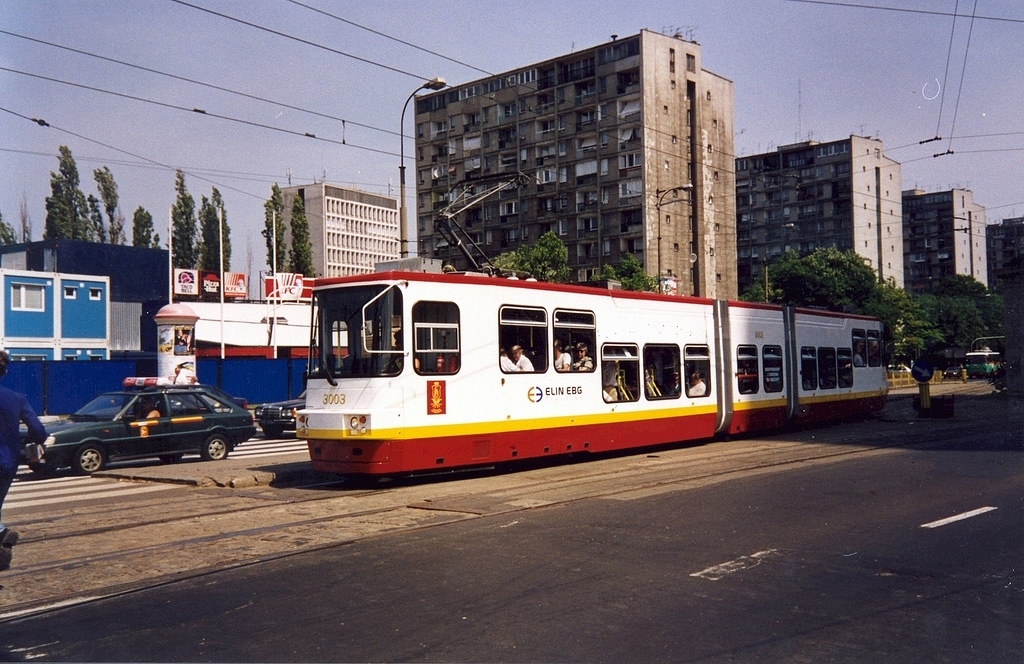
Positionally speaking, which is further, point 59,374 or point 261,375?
point 261,375

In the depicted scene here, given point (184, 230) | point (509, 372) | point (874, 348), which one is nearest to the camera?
point (509, 372)

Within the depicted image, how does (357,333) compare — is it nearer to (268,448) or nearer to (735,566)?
(735,566)

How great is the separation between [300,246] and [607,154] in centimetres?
3508

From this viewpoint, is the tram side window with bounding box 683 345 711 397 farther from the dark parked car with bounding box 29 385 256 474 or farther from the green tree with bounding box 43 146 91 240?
the green tree with bounding box 43 146 91 240

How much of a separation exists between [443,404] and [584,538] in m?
4.77

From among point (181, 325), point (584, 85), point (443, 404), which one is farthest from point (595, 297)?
point (584, 85)

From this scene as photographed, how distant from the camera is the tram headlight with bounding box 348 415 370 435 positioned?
12547mm

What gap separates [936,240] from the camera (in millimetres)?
119562

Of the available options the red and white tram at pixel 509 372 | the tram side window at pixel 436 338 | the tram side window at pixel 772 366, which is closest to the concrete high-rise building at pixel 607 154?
the tram side window at pixel 772 366

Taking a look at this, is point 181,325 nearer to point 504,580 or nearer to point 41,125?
point 41,125

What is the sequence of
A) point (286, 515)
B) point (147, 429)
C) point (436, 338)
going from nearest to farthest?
point (286, 515) → point (436, 338) → point (147, 429)

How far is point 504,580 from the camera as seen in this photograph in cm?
711

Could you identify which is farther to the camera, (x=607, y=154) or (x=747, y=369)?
(x=607, y=154)

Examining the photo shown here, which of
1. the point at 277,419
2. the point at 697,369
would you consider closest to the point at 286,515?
the point at 697,369
